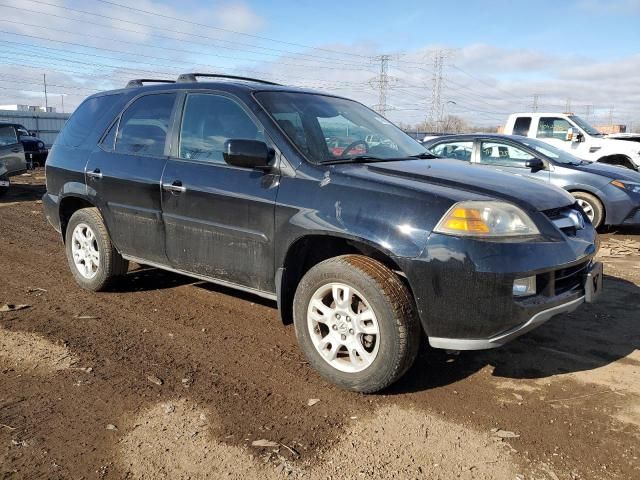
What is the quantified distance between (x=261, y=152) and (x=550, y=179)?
21.0ft

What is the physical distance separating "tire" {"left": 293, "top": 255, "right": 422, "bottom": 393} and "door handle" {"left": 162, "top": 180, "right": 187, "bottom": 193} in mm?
1258

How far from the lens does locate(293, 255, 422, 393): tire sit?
3041 mm

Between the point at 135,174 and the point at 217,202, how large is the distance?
981mm

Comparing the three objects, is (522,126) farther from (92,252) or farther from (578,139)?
(92,252)

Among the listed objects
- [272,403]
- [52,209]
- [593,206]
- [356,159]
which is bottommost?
[272,403]

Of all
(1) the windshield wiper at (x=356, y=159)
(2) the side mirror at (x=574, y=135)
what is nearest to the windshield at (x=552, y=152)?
(2) the side mirror at (x=574, y=135)

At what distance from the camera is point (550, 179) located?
8555 millimetres

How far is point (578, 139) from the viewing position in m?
13.0

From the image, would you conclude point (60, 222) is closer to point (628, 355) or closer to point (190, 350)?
point (190, 350)

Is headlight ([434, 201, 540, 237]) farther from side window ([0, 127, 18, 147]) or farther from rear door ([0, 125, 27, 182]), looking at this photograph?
side window ([0, 127, 18, 147])

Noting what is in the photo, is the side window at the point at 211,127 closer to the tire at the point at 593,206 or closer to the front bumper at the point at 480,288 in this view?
the front bumper at the point at 480,288

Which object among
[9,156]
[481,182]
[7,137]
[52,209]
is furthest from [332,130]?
[7,137]

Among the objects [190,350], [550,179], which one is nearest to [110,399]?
[190,350]

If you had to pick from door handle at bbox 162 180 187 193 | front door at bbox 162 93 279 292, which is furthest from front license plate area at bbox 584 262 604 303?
door handle at bbox 162 180 187 193
